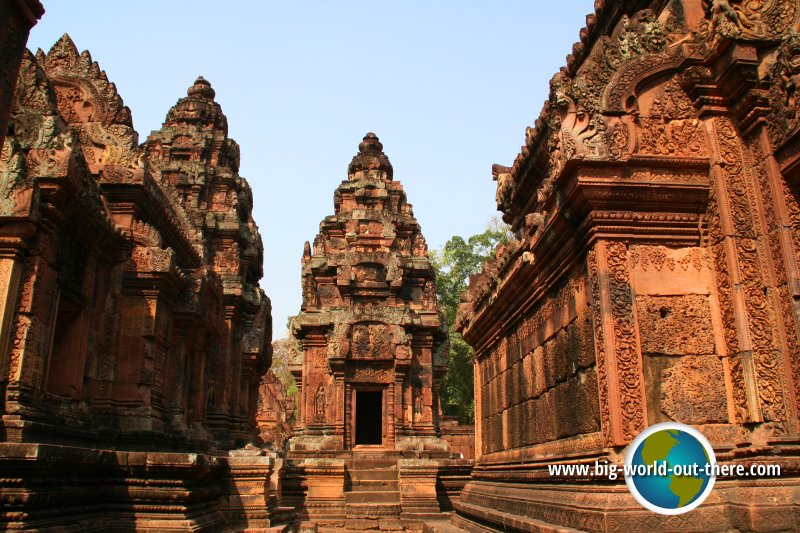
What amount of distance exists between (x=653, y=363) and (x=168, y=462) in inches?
193

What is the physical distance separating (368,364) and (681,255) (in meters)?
15.3

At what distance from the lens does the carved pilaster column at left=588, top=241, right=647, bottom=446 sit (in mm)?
4602

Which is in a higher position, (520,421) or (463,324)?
(463,324)

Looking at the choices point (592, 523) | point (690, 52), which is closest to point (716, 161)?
point (690, 52)

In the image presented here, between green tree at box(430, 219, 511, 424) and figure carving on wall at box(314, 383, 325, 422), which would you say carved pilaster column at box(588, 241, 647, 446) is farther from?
green tree at box(430, 219, 511, 424)

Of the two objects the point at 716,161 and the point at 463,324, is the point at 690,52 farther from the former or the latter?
the point at 463,324

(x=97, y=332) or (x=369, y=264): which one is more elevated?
(x=369, y=264)

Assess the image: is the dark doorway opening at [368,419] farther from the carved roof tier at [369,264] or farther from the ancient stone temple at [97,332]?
the ancient stone temple at [97,332]

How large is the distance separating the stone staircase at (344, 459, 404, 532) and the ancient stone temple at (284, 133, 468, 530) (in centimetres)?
3

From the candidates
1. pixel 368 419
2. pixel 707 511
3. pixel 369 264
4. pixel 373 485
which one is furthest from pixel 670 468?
pixel 368 419

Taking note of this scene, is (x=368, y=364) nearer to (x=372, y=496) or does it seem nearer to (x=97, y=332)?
(x=372, y=496)

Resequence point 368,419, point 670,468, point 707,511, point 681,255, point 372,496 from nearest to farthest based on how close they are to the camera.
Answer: point 707,511 → point 670,468 → point 681,255 → point 372,496 → point 368,419

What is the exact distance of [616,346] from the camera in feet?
15.6

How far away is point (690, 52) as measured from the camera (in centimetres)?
538
